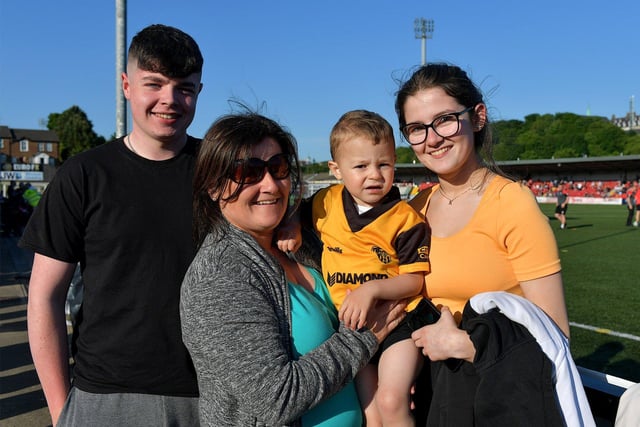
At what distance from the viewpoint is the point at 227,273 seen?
188 cm

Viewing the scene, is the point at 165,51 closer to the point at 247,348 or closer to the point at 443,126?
the point at 443,126

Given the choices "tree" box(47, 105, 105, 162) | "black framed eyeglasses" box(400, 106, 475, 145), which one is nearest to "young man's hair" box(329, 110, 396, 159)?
"black framed eyeglasses" box(400, 106, 475, 145)

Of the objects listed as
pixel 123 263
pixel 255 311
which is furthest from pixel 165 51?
pixel 255 311

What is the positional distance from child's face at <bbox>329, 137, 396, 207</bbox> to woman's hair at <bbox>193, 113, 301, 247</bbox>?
536 mm

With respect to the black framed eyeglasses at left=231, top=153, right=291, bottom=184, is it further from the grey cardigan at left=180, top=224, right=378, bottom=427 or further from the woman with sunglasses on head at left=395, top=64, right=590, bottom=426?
the woman with sunglasses on head at left=395, top=64, right=590, bottom=426

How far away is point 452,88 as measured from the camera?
95.1 inches

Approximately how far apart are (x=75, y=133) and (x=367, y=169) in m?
88.9

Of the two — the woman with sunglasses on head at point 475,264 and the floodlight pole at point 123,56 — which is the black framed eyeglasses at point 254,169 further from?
the floodlight pole at point 123,56

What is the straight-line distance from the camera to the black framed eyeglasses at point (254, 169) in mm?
2051

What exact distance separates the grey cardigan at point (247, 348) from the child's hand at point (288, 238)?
0.30 metres

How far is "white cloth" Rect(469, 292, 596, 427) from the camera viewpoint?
1.74 metres

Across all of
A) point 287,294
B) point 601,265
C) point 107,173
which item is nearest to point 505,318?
point 287,294

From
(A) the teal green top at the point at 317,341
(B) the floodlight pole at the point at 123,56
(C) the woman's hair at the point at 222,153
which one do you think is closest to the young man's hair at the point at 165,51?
(C) the woman's hair at the point at 222,153

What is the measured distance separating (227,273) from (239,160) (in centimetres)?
45
